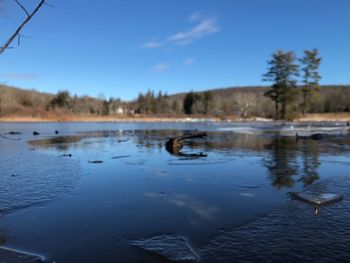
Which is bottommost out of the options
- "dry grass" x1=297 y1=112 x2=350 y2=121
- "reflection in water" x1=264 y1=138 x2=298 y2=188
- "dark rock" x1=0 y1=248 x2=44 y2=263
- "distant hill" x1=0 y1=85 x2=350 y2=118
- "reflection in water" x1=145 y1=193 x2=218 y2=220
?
"dark rock" x1=0 y1=248 x2=44 y2=263

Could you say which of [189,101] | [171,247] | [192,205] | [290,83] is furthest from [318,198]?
[189,101]

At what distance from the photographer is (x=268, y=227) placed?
6.54m

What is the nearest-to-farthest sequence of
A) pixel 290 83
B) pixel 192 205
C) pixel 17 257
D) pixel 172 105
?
pixel 17 257 → pixel 192 205 → pixel 290 83 → pixel 172 105

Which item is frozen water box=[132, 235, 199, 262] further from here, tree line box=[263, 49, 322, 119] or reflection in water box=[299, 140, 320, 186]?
tree line box=[263, 49, 322, 119]

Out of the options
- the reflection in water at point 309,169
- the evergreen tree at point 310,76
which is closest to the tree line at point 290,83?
the evergreen tree at point 310,76

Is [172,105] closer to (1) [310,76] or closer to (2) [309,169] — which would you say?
(1) [310,76]

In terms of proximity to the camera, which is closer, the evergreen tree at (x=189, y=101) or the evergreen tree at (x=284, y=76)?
the evergreen tree at (x=284, y=76)

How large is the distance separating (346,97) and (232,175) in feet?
417

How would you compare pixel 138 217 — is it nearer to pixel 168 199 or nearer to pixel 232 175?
pixel 168 199

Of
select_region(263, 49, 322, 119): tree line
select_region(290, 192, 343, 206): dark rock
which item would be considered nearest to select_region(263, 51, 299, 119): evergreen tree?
select_region(263, 49, 322, 119): tree line

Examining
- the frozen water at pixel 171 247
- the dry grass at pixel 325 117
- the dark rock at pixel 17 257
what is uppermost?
the dry grass at pixel 325 117

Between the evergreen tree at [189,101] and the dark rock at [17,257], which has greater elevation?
the evergreen tree at [189,101]

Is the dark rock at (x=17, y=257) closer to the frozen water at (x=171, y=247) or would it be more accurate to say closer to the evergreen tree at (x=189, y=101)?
the frozen water at (x=171, y=247)

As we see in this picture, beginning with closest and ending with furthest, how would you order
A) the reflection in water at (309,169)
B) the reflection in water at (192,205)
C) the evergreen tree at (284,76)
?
1. the reflection in water at (192,205)
2. the reflection in water at (309,169)
3. the evergreen tree at (284,76)
